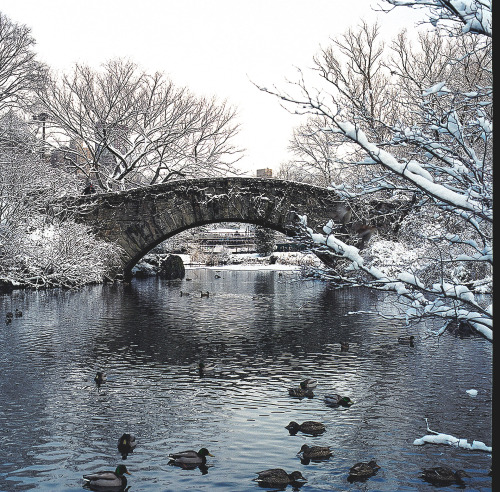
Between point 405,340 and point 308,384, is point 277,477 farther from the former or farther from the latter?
A: point 405,340

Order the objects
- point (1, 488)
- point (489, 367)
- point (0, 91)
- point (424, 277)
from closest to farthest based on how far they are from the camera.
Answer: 1. point (1, 488)
2. point (489, 367)
3. point (424, 277)
4. point (0, 91)

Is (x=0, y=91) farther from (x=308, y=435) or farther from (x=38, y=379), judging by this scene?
(x=308, y=435)

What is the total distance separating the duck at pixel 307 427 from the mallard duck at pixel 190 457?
121 centimetres

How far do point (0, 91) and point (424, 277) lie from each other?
16.9 metres

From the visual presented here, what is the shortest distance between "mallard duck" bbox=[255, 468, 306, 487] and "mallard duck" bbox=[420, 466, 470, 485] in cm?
109

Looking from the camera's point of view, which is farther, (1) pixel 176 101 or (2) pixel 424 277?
(1) pixel 176 101

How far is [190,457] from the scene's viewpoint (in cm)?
632

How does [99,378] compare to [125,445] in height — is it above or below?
above

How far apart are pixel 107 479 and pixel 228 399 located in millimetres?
3095

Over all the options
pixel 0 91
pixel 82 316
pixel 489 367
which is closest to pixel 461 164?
pixel 489 367

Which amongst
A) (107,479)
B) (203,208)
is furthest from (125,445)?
(203,208)

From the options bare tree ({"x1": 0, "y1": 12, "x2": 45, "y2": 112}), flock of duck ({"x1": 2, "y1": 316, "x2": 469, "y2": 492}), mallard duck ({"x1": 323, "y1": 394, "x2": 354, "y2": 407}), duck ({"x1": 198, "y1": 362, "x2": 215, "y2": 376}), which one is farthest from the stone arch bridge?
flock of duck ({"x1": 2, "y1": 316, "x2": 469, "y2": 492})

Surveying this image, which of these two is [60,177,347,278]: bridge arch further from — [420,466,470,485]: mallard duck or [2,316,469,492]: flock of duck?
[420,466,470,485]: mallard duck

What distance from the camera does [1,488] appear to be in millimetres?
5879
